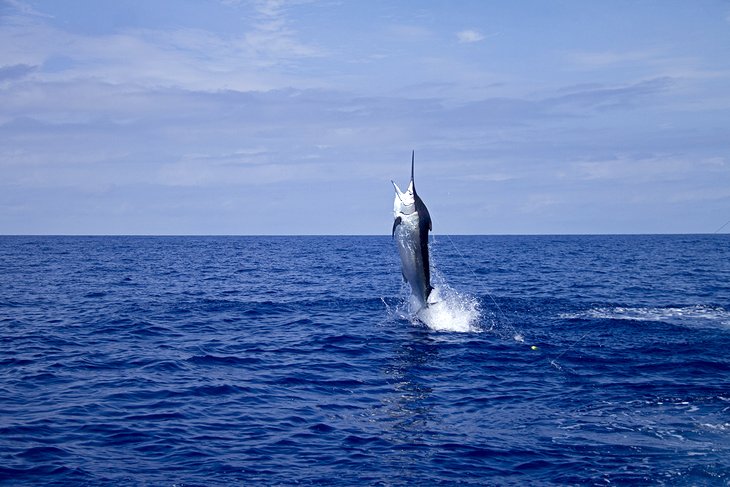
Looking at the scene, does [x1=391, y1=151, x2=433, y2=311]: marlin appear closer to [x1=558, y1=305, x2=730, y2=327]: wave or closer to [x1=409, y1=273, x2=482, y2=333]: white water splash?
[x1=409, y1=273, x2=482, y2=333]: white water splash

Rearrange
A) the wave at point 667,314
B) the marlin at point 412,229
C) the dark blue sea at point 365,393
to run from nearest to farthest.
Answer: the dark blue sea at point 365,393, the marlin at point 412,229, the wave at point 667,314

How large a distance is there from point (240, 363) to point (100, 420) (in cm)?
605

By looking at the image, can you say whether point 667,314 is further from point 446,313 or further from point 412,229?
Answer: point 412,229

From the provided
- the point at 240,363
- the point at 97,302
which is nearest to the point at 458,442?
the point at 240,363

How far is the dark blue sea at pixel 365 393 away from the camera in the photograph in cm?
1116

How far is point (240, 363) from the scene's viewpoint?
1923 cm

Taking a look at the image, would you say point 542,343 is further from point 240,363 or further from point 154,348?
point 154,348

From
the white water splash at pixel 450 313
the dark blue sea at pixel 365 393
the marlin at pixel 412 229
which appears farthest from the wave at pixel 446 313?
the marlin at pixel 412 229

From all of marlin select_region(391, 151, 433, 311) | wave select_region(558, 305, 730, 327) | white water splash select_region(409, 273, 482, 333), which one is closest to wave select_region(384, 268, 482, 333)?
white water splash select_region(409, 273, 482, 333)

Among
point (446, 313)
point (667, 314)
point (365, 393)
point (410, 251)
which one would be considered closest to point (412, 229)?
point (410, 251)

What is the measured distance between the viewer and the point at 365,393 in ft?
52.0

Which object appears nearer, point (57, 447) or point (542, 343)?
point (57, 447)

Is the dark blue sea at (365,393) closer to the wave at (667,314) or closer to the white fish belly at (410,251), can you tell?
the wave at (667,314)

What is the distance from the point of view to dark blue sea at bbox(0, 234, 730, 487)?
440 inches
